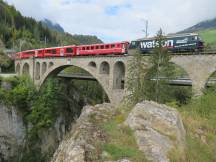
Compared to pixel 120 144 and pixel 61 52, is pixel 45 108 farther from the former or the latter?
pixel 120 144

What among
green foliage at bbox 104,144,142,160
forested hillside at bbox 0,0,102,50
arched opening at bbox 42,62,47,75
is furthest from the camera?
forested hillside at bbox 0,0,102,50

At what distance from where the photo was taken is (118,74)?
38.7 metres

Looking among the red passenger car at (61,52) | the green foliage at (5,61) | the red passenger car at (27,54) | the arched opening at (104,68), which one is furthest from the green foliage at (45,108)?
the green foliage at (5,61)

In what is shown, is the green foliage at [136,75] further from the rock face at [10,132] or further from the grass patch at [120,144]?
the grass patch at [120,144]

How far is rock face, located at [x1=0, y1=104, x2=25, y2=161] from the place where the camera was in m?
45.7

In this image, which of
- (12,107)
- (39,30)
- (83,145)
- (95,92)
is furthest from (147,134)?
(39,30)

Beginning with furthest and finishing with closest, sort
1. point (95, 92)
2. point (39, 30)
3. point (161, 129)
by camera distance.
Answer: point (39, 30)
point (95, 92)
point (161, 129)

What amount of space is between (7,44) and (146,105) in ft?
330

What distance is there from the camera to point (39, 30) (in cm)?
13225

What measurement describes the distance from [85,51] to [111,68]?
8.28m

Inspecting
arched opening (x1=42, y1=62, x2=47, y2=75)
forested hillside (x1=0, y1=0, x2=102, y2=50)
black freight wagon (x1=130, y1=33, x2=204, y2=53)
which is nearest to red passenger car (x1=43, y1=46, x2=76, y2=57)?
arched opening (x1=42, y1=62, x2=47, y2=75)

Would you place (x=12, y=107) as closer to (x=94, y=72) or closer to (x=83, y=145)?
(x=94, y=72)

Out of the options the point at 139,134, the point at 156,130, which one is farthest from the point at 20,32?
the point at 139,134

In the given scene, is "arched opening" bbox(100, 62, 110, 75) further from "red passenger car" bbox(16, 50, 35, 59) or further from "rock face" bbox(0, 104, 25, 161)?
"red passenger car" bbox(16, 50, 35, 59)
